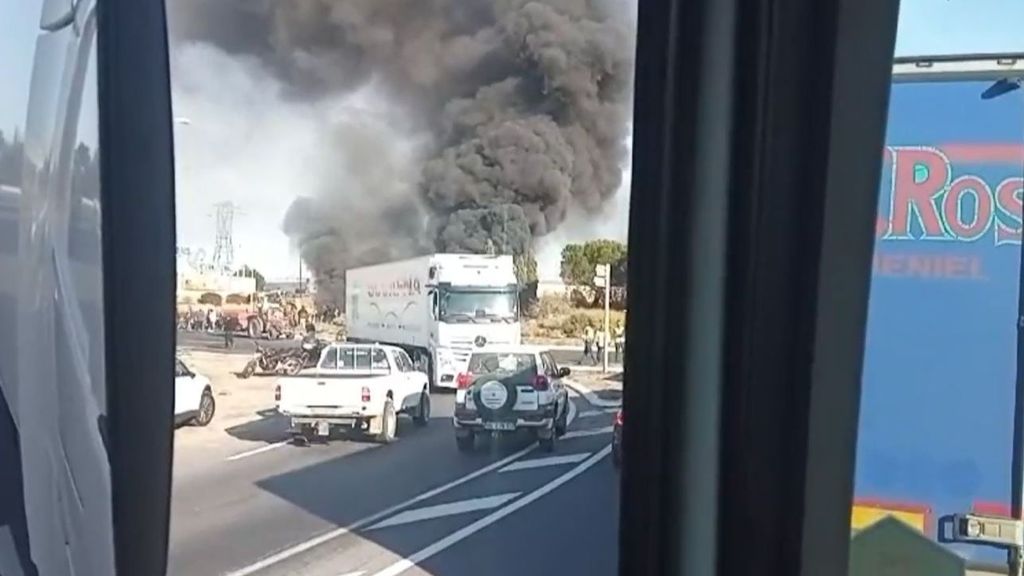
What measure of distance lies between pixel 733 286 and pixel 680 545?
35cm

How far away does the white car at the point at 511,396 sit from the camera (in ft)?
5.08

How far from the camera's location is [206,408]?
4.98 feet

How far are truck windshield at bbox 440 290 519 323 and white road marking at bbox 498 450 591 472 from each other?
0.65 ft

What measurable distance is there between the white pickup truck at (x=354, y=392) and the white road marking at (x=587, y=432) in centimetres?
20

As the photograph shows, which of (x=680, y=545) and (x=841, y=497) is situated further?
(x=680, y=545)

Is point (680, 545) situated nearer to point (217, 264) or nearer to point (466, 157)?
point (466, 157)

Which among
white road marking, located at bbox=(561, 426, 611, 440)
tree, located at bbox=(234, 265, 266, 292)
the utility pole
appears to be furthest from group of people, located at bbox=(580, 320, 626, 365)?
tree, located at bbox=(234, 265, 266, 292)

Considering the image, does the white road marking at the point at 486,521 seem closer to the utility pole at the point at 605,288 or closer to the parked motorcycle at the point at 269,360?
the utility pole at the point at 605,288

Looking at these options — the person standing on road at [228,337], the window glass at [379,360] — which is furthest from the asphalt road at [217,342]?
the window glass at [379,360]

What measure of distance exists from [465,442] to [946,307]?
0.63 metres

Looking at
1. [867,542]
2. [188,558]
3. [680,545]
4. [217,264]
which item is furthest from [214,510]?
[867,542]

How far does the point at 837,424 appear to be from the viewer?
1.42 m

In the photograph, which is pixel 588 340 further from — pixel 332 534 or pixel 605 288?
pixel 332 534

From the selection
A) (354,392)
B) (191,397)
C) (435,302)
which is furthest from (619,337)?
(191,397)
